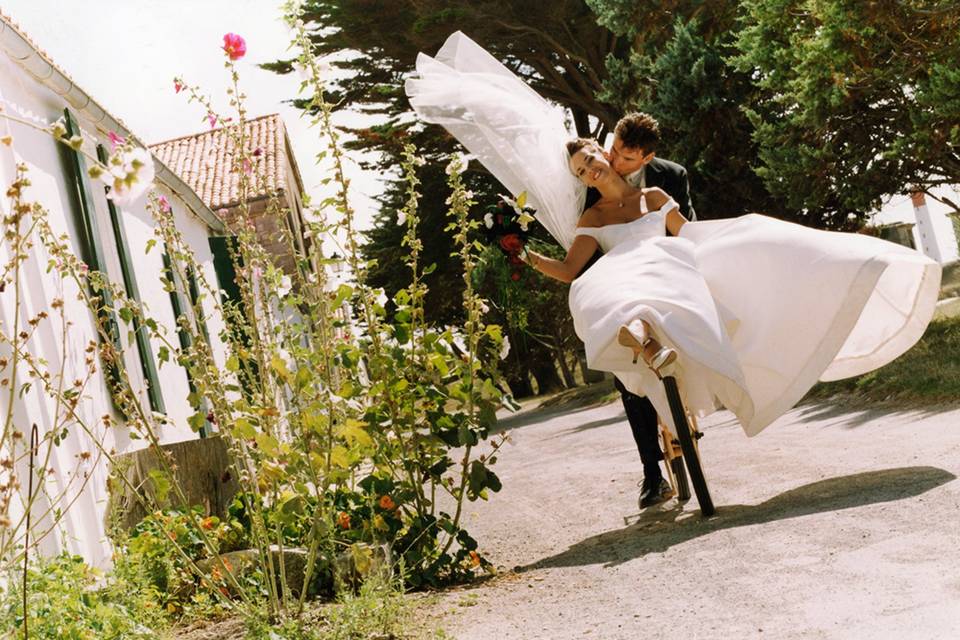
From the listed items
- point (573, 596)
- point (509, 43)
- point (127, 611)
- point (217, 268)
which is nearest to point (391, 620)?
point (573, 596)

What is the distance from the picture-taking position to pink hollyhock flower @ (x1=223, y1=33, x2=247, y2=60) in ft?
14.8

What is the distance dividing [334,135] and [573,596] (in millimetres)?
1976

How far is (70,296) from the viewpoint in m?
8.34

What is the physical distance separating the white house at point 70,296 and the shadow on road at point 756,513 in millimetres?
1878

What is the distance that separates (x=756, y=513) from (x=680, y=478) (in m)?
0.87

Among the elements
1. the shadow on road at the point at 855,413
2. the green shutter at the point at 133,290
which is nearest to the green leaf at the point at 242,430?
the shadow on road at the point at 855,413

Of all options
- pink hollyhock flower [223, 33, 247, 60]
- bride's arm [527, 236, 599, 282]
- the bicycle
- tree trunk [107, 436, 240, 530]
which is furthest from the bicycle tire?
pink hollyhock flower [223, 33, 247, 60]

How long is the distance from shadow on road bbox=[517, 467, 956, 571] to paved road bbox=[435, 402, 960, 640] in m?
0.02

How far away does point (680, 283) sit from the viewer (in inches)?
227

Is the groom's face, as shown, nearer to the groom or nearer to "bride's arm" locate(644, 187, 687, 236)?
the groom

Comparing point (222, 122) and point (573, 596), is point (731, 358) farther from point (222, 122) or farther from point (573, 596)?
point (222, 122)

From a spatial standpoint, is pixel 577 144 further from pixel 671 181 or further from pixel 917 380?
pixel 917 380

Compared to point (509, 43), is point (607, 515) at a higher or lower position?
lower

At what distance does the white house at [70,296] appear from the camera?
6539 mm
